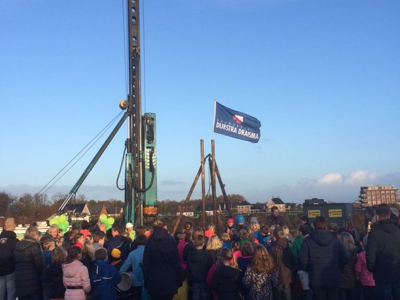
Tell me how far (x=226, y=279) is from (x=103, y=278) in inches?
73.9

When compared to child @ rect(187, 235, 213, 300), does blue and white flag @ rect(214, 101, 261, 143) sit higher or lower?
higher

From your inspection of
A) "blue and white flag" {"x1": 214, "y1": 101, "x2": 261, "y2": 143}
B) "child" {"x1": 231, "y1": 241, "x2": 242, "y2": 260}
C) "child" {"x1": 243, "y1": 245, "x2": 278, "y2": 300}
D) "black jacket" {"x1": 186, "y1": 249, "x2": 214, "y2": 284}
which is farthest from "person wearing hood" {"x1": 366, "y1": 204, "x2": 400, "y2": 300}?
"blue and white flag" {"x1": 214, "y1": 101, "x2": 261, "y2": 143}

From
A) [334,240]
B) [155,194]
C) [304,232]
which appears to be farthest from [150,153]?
[334,240]

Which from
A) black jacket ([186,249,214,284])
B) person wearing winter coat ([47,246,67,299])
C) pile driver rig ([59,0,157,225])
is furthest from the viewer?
pile driver rig ([59,0,157,225])

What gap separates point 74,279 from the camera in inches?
233

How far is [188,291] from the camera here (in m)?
6.91

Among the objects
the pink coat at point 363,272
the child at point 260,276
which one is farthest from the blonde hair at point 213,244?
the pink coat at point 363,272

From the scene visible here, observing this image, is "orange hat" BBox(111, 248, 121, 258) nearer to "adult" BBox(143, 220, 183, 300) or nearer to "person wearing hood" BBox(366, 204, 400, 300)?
"adult" BBox(143, 220, 183, 300)

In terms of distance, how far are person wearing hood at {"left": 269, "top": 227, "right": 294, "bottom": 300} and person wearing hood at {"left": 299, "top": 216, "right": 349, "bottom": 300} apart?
39 centimetres

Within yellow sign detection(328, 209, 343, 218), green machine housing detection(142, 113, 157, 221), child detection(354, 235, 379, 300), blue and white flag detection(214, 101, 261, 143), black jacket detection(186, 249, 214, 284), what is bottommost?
child detection(354, 235, 379, 300)

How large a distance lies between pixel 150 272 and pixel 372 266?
3.21 m

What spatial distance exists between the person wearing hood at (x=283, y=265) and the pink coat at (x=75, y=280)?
9.71 feet

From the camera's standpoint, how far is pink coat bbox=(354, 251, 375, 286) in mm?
6984

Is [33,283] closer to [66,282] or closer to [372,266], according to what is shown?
[66,282]
